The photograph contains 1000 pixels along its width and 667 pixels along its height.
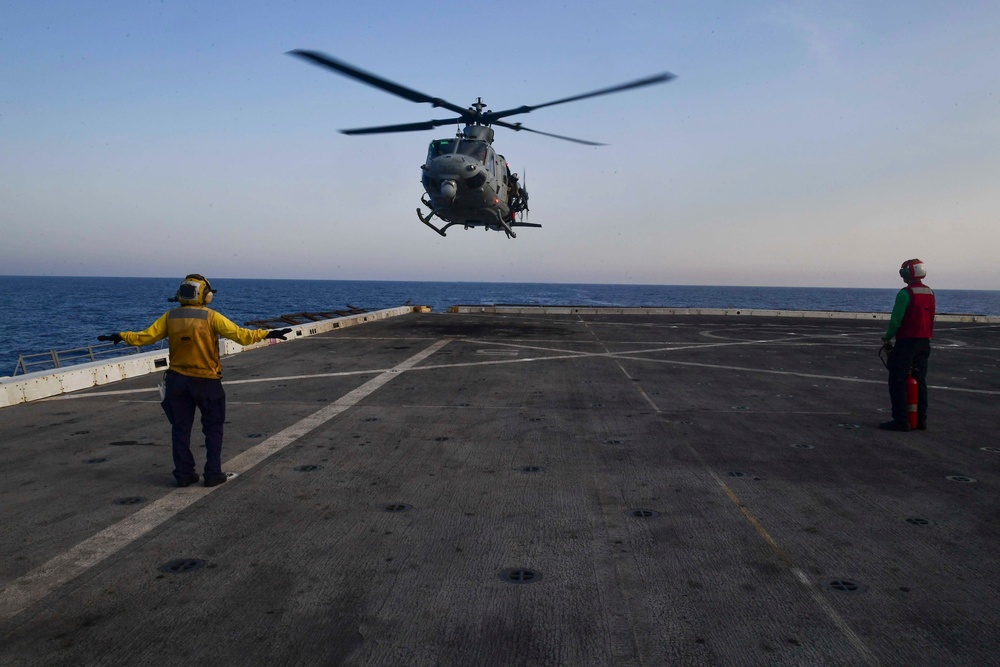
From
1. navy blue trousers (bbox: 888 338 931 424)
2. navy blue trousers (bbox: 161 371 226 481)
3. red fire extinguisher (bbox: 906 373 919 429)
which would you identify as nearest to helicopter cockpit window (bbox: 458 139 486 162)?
navy blue trousers (bbox: 888 338 931 424)

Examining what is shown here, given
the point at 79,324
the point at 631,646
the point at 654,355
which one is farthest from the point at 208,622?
the point at 79,324

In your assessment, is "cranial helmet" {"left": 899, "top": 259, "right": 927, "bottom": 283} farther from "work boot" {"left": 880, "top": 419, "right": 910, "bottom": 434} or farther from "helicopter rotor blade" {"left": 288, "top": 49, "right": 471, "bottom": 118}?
"helicopter rotor blade" {"left": 288, "top": 49, "right": 471, "bottom": 118}

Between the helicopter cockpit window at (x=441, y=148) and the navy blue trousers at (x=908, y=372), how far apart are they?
636 inches

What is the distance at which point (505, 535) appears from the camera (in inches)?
198

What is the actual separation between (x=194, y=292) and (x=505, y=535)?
4.17 metres

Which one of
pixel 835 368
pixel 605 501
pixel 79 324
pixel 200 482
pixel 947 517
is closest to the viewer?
pixel 947 517

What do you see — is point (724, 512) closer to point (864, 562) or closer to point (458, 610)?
point (864, 562)

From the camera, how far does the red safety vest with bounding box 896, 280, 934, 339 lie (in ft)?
28.7

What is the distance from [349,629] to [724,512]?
3578 millimetres

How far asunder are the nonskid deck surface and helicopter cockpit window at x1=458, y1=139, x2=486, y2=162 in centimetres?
1295

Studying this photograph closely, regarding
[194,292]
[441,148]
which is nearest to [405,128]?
[441,148]

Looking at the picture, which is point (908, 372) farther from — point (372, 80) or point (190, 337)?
point (372, 80)

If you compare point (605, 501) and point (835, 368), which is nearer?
point (605, 501)

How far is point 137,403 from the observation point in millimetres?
10641
